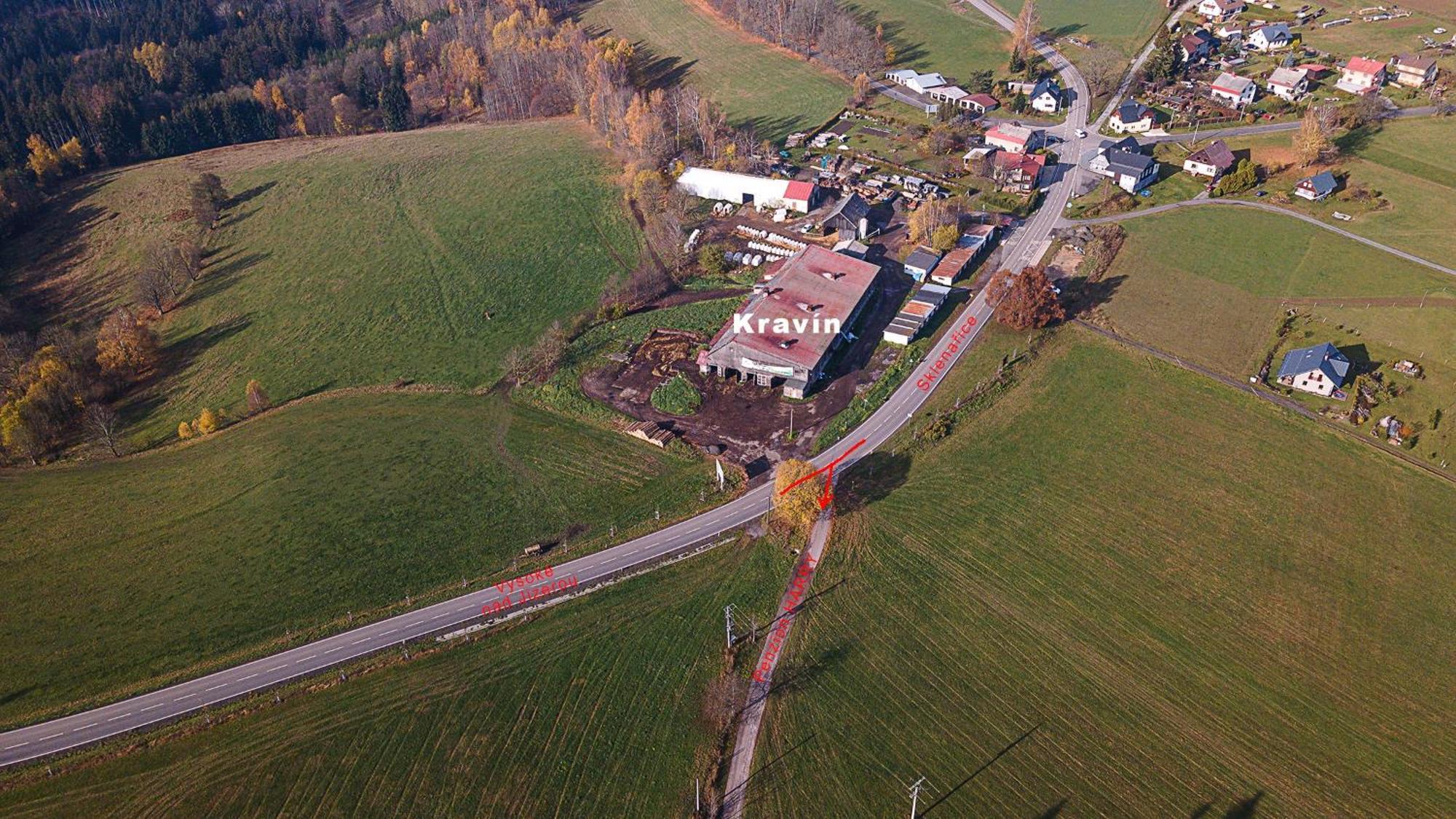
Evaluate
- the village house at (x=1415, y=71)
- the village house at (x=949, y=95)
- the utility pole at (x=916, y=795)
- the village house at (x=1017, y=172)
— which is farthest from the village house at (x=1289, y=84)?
the utility pole at (x=916, y=795)

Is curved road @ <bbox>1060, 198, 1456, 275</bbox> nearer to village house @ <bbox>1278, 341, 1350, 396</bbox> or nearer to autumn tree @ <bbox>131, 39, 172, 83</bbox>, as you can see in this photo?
village house @ <bbox>1278, 341, 1350, 396</bbox>

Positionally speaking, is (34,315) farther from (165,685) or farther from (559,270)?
(165,685)

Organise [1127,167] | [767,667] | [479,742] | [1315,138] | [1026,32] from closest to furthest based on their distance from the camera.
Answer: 1. [479,742]
2. [767,667]
3. [1315,138]
4. [1127,167]
5. [1026,32]

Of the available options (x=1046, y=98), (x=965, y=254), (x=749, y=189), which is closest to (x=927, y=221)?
(x=965, y=254)

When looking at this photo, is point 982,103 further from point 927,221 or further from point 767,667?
point 767,667

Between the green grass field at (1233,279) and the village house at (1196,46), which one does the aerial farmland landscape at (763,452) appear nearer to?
the green grass field at (1233,279)

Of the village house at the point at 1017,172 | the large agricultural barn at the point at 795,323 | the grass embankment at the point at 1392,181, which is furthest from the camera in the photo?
the village house at the point at 1017,172

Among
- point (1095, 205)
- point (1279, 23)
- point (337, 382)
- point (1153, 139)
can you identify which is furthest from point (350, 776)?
point (1279, 23)
